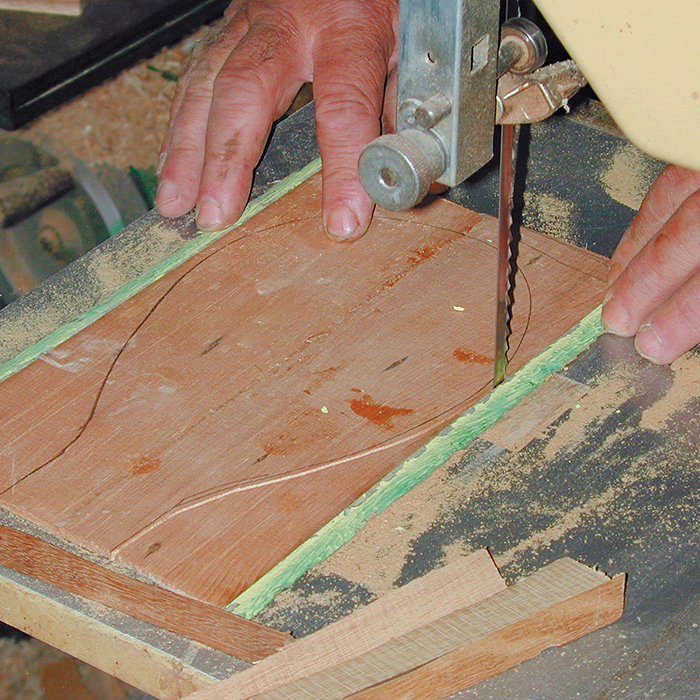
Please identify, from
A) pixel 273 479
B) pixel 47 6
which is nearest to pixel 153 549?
pixel 273 479

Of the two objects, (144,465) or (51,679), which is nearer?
(144,465)

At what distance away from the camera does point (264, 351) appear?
54.0 inches

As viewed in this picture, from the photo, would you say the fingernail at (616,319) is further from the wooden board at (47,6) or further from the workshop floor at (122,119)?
the workshop floor at (122,119)

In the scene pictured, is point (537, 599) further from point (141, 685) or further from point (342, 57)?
point (342, 57)

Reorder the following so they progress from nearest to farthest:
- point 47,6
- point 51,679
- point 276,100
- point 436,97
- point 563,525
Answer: point 436,97 → point 563,525 → point 276,100 → point 51,679 → point 47,6

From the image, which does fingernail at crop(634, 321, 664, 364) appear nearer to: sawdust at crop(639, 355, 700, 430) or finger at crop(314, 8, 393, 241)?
sawdust at crop(639, 355, 700, 430)

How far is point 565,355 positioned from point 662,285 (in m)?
0.18

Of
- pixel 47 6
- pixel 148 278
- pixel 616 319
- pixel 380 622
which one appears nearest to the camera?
pixel 380 622

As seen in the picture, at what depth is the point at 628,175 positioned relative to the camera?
5.58 ft

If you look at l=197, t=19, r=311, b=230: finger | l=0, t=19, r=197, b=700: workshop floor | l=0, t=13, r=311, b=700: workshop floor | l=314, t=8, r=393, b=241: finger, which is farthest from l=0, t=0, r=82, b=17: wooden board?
l=314, t=8, r=393, b=241: finger

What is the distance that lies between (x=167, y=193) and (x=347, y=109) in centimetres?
33

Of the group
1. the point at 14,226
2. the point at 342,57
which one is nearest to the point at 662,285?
the point at 342,57

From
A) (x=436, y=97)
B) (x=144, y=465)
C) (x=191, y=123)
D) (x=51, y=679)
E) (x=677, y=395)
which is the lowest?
(x=51, y=679)

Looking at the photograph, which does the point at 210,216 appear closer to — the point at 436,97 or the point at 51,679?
the point at 436,97
